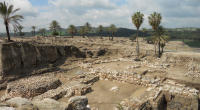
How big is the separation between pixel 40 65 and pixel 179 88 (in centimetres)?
1836

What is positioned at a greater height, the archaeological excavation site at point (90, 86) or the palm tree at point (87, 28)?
the palm tree at point (87, 28)

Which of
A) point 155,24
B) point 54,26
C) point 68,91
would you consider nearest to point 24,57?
point 68,91

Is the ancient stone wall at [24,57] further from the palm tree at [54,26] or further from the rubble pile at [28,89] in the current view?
the palm tree at [54,26]

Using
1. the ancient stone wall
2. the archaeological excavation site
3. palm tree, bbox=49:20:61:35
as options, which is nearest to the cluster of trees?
the archaeological excavation site

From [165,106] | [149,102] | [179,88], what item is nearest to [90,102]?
[149,102]

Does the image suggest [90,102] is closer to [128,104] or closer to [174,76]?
[128,104]

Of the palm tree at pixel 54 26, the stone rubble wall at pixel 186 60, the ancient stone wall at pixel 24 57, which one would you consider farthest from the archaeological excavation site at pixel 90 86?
the palm tree at pixel 54 26

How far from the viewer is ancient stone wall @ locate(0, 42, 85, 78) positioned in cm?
1666

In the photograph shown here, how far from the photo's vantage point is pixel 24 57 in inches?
755

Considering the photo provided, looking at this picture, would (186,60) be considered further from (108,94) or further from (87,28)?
(87,28)

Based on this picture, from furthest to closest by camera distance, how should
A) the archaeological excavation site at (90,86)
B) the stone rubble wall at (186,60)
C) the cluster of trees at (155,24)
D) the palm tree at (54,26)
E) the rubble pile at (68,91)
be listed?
the palm tree at (54,26) → the cluster of trees at (155,24) → the stone rubble wall at (186,60) → the rubble pile at (68,91) → the archaeological excavation site at (90,86)

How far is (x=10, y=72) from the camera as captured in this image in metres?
16.9

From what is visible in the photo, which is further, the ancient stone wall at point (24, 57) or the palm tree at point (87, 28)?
the palm tree at point (87, 28)

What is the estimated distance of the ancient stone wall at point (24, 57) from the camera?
54.6 feet
